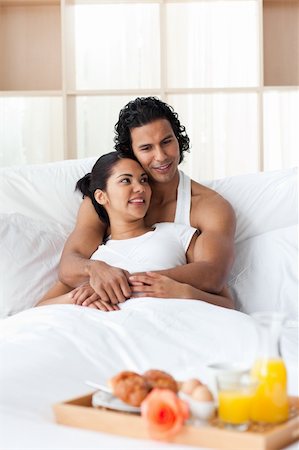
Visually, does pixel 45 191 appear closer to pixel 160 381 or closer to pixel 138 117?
pixel 138 117

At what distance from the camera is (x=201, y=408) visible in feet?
4.75

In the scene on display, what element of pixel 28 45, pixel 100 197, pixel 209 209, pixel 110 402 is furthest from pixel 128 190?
pixel 28 45

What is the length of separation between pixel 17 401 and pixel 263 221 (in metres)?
1.37

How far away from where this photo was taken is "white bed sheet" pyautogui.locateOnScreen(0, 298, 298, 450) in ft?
5.69

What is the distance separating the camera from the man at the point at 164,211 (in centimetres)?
259

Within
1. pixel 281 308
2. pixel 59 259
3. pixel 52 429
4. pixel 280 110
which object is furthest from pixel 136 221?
pixel 280 110

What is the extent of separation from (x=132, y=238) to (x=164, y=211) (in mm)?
185

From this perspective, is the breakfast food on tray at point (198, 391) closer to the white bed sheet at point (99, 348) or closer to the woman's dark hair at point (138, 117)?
the white bed sheet at point (99, 348)

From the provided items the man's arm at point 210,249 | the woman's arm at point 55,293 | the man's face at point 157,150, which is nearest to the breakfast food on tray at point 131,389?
the man's arm at point 210,249

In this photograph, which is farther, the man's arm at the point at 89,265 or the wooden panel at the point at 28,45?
the wooden panel at the point at 28,45

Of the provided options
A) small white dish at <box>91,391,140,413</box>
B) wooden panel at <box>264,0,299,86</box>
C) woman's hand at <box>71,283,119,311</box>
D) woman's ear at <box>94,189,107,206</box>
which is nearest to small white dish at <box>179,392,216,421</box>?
small white dish at <box>91,391,140,413</box>

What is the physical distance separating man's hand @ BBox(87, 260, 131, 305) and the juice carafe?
1030 millimetres

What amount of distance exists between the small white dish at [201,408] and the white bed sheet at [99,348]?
0.54 feet

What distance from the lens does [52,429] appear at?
153cm
